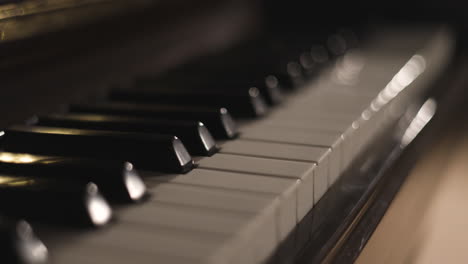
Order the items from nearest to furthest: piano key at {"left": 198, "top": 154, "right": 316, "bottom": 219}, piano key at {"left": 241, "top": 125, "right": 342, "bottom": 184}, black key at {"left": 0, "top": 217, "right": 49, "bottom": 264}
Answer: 1. black key at {"left": 0, "top": 217, "right": 49, "bottom": 264}
2. piano key at {"left": 198, "top": 154, "right": 316, "bottom": 219}
3. piano key at {"left": 241, "top": 125, "right": 342, "bottom": 184}

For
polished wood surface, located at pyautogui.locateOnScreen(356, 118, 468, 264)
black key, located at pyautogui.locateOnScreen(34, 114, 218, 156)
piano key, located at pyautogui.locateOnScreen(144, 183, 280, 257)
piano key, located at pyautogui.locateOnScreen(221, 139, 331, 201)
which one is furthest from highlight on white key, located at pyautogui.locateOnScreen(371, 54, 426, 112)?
piano key, located at pyautogui.locateOnScreen(144, 183, 280, 257)

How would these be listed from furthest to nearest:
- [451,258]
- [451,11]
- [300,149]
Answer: [451,11] → [451,258] → [300,149]

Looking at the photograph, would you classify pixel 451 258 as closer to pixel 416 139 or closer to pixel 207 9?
pixel 416 139

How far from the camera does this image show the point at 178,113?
38.6 inches

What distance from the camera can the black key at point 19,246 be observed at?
0.52 m

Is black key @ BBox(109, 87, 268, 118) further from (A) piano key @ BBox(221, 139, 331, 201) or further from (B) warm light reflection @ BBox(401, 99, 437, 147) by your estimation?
(B) warm light reflection @ BBox(401, 99, 437, 147)

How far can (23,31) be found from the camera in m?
0.94

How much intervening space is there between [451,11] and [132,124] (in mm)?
1752

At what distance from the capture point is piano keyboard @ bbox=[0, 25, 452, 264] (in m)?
0.59

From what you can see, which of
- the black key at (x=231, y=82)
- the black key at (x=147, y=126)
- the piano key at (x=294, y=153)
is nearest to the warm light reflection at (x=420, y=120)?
the black key at (x=231, y=82)

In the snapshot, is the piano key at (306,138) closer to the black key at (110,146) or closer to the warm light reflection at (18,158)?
the black key at (110,146)

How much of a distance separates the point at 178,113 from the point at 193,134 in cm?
12

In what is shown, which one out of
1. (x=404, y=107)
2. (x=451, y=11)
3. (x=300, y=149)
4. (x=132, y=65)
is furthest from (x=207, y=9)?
(x=451, y=11)

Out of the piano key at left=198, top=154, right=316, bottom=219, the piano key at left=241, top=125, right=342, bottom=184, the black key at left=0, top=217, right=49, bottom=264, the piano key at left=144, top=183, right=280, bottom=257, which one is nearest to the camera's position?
the black key at left=0, top=217, right=49, bottom=264
